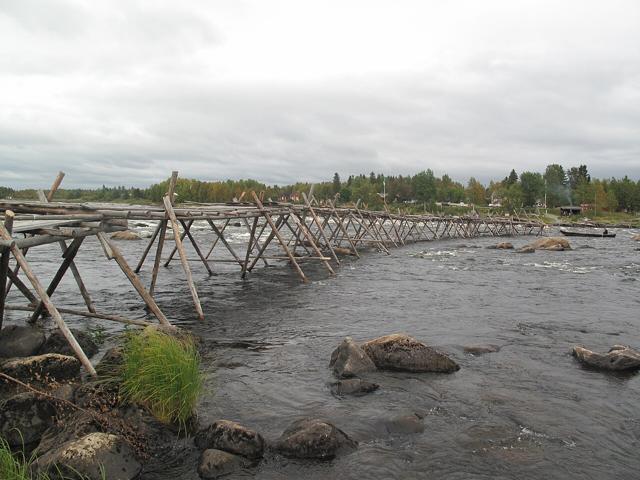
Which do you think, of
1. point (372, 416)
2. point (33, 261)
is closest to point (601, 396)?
point (372, 416)

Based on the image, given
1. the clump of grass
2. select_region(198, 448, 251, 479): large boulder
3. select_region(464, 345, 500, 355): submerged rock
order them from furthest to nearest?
1. select_region(464, 345, 500, 355): submerged rock
2. the clump of grass
3. select_region(198, 448, 251, 479): large boulder

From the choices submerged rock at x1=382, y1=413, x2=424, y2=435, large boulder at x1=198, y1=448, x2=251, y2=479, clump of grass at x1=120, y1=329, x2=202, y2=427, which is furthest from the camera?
submerged rock at x1=382, y1=413, x2=424, y2=435

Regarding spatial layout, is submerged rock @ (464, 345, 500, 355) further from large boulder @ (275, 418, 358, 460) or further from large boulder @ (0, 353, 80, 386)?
large boulder @ (0, 353, 80, 386)

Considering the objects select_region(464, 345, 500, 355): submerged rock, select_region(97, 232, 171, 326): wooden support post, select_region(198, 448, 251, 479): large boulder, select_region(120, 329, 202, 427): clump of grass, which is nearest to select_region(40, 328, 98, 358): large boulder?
select_region(97, 232, 171, 326): wooden support post

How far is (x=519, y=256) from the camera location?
3544 centimetres

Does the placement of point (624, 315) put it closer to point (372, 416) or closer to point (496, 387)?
point (496, 387)

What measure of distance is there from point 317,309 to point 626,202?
115 m

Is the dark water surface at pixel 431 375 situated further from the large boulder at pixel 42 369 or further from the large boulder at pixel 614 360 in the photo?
the large boulder at pixel 42 369

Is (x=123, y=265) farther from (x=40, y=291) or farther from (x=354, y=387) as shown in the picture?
(x=354, y=387)

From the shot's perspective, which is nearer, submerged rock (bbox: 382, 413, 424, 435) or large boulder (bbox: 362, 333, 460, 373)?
submerged rock (bbox: 382, 413, 424, 435)

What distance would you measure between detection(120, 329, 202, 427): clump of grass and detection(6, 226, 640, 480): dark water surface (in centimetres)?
72

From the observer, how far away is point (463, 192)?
488 ft

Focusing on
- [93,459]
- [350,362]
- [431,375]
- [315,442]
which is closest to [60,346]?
[93,459]

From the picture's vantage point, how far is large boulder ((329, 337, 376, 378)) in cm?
996
